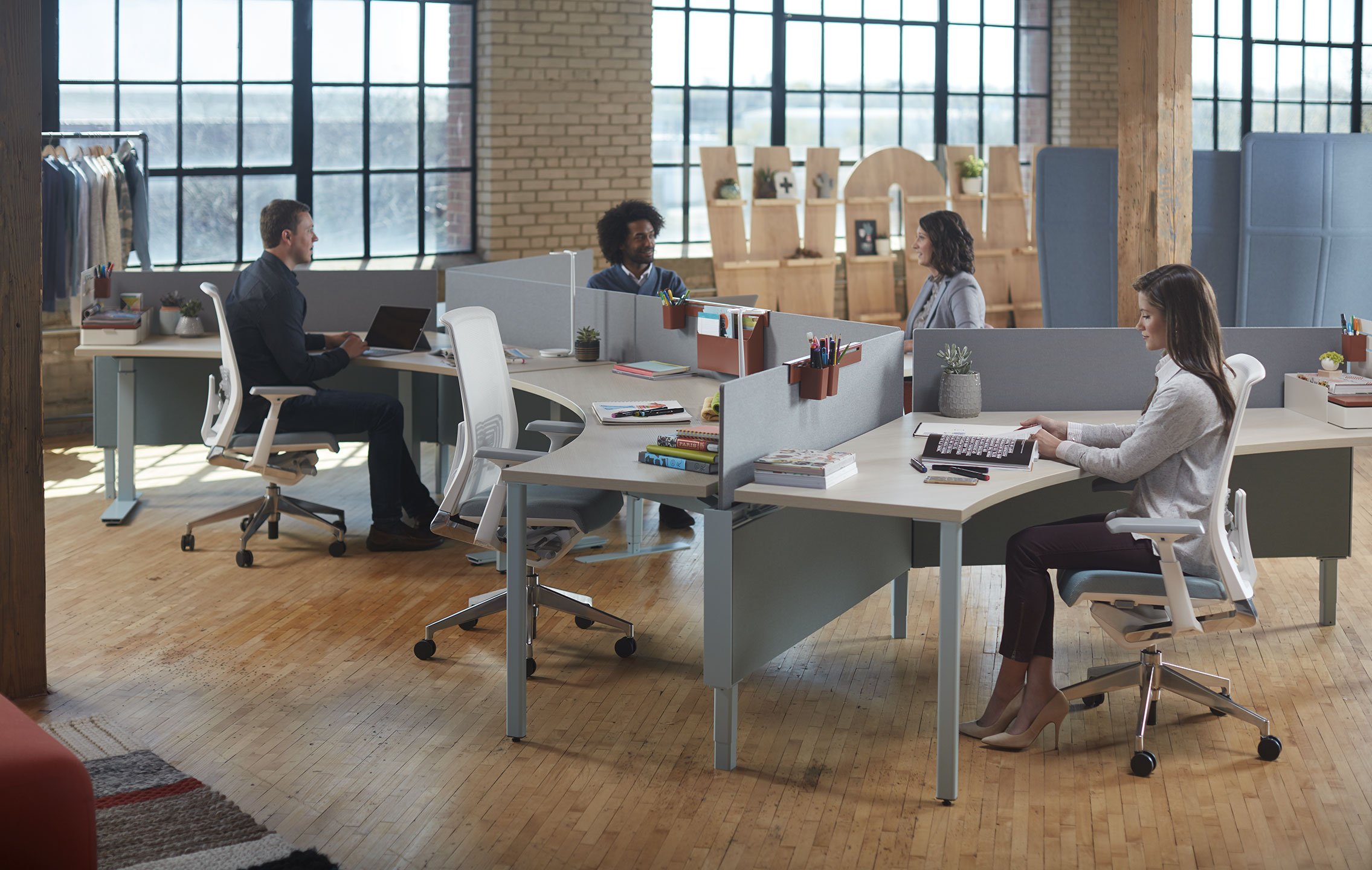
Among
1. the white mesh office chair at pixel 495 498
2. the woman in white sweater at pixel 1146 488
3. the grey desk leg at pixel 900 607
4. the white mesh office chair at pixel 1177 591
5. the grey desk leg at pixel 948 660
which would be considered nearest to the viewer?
the grey desk leg at pixel 948 660

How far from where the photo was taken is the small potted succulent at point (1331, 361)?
4969 millimetres

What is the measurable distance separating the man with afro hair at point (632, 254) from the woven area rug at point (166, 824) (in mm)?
3288

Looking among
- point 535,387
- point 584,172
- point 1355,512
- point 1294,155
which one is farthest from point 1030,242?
point 535,387

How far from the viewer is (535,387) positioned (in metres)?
5.50

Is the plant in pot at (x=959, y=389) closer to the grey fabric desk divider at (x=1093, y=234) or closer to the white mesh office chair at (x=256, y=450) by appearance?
the white mesh office chair at (x=256, y=450)

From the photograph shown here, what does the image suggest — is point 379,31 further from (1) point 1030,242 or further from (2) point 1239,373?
(2) point 1239,373

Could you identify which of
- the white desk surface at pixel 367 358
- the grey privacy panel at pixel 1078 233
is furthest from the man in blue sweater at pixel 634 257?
the grey privacy panel at pixel 1078 233

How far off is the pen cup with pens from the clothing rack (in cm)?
390

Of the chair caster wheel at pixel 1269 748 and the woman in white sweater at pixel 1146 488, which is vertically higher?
the woman in white sweater at pixel 1146 488

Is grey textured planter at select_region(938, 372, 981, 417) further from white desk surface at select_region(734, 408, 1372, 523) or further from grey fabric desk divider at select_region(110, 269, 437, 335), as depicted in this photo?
grey fabric desk divider at select_region(110, 269, 437, 335)

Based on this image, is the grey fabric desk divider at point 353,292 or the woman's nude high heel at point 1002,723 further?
the grey fabric desk divider at point 353,292

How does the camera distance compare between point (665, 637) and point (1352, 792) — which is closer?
point (1352, 792)

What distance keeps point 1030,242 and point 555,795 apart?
8.16 m

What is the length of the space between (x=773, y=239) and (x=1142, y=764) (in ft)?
21.8
